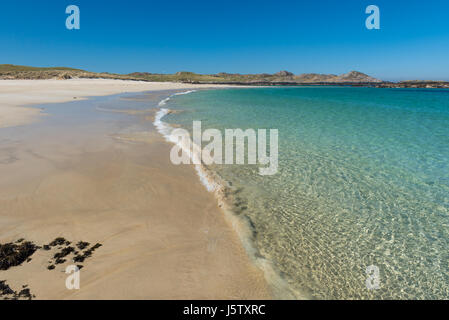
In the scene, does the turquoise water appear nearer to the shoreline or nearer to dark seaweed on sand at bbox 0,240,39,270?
the shoreline

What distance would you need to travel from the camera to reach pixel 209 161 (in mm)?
10570

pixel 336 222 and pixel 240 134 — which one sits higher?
pixel 240 134

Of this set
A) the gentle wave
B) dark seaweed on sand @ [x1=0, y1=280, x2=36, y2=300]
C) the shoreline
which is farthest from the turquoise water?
dark seaweed on sand @ [x1=0, y1=280, x2=36, y2=300]

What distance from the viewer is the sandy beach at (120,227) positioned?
13.4 feet

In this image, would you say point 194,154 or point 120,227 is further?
point 194,154

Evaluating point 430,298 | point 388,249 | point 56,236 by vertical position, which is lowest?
point 430,298

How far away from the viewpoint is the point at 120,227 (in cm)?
558

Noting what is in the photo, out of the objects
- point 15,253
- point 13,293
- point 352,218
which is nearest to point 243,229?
point 352,218

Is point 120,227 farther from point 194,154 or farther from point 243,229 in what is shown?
point 194,154

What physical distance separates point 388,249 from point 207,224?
4.23 metres

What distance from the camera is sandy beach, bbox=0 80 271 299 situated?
13.4ft

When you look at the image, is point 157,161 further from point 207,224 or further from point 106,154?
point 207,224

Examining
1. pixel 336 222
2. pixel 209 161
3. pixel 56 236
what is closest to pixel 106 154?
pixel 209 161

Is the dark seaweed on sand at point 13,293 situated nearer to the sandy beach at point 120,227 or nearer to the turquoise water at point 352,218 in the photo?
the sandy beach at point 120,227
